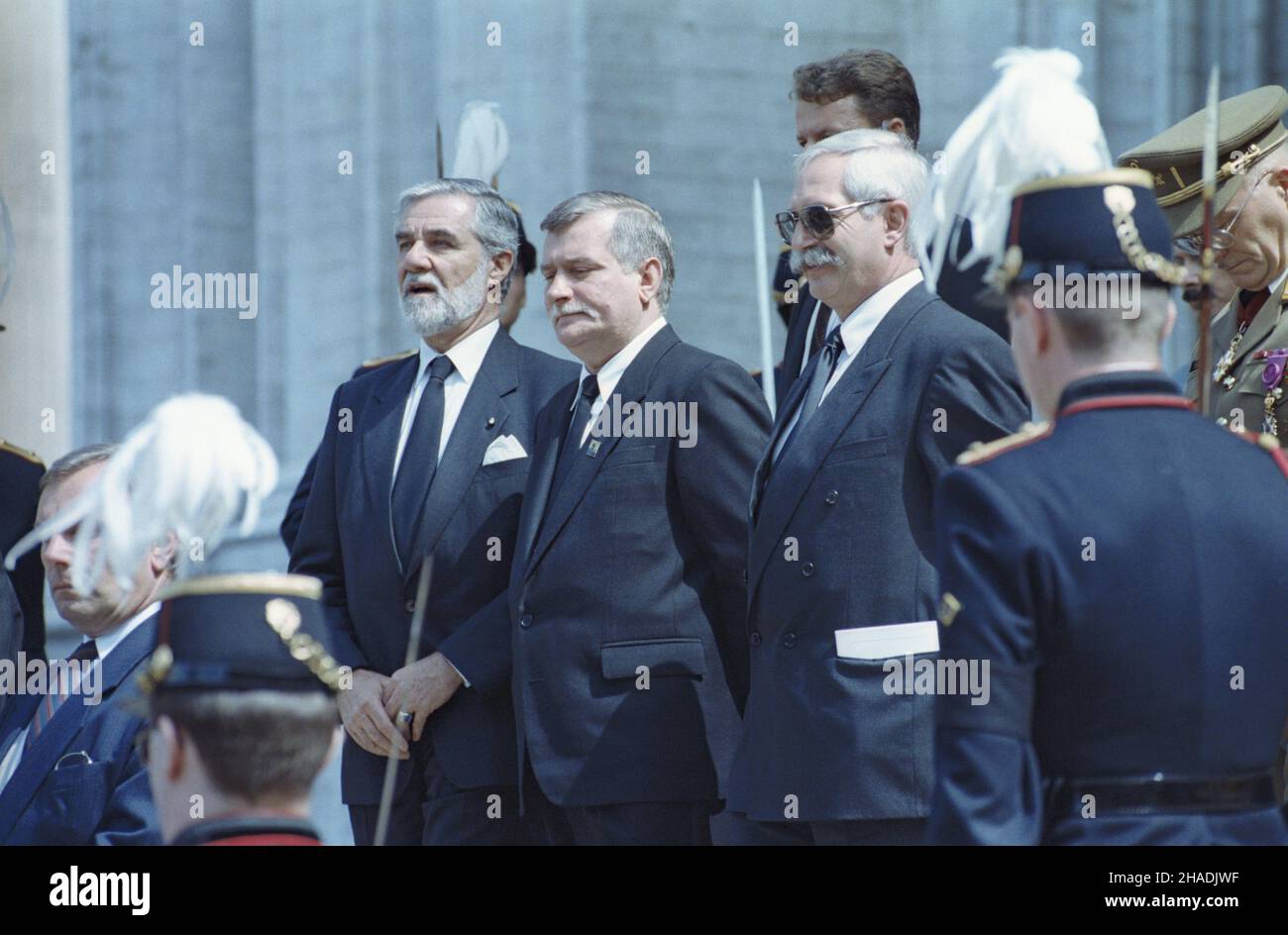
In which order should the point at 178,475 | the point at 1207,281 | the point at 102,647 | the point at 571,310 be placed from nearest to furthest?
the point at 178,475, the point at 1207,281, the point at 102,647, the point at 571,310

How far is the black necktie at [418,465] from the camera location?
6258 mm

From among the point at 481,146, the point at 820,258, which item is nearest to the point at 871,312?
the point at 820,258

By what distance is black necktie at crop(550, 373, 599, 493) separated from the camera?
6.05 m

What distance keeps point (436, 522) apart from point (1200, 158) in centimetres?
220

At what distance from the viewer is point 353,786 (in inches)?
245

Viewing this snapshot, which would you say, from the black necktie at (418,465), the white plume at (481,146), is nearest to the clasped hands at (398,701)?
the black necktie at (418,465)

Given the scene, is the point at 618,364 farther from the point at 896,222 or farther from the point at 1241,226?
the point at 1241,226

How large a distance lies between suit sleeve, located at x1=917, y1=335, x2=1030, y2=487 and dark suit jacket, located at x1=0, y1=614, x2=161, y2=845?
5.77ft

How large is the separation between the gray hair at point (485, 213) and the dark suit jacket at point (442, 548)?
0.86ft

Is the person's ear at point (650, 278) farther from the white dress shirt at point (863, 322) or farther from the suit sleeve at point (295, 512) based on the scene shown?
the suit sleeve at point (295, 512)

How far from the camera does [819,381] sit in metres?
5.62

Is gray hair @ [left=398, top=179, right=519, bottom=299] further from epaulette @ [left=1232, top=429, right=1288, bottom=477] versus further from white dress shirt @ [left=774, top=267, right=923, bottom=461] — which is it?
epaulette @ [left=1232, top=429, right=1288, bottom=477]
